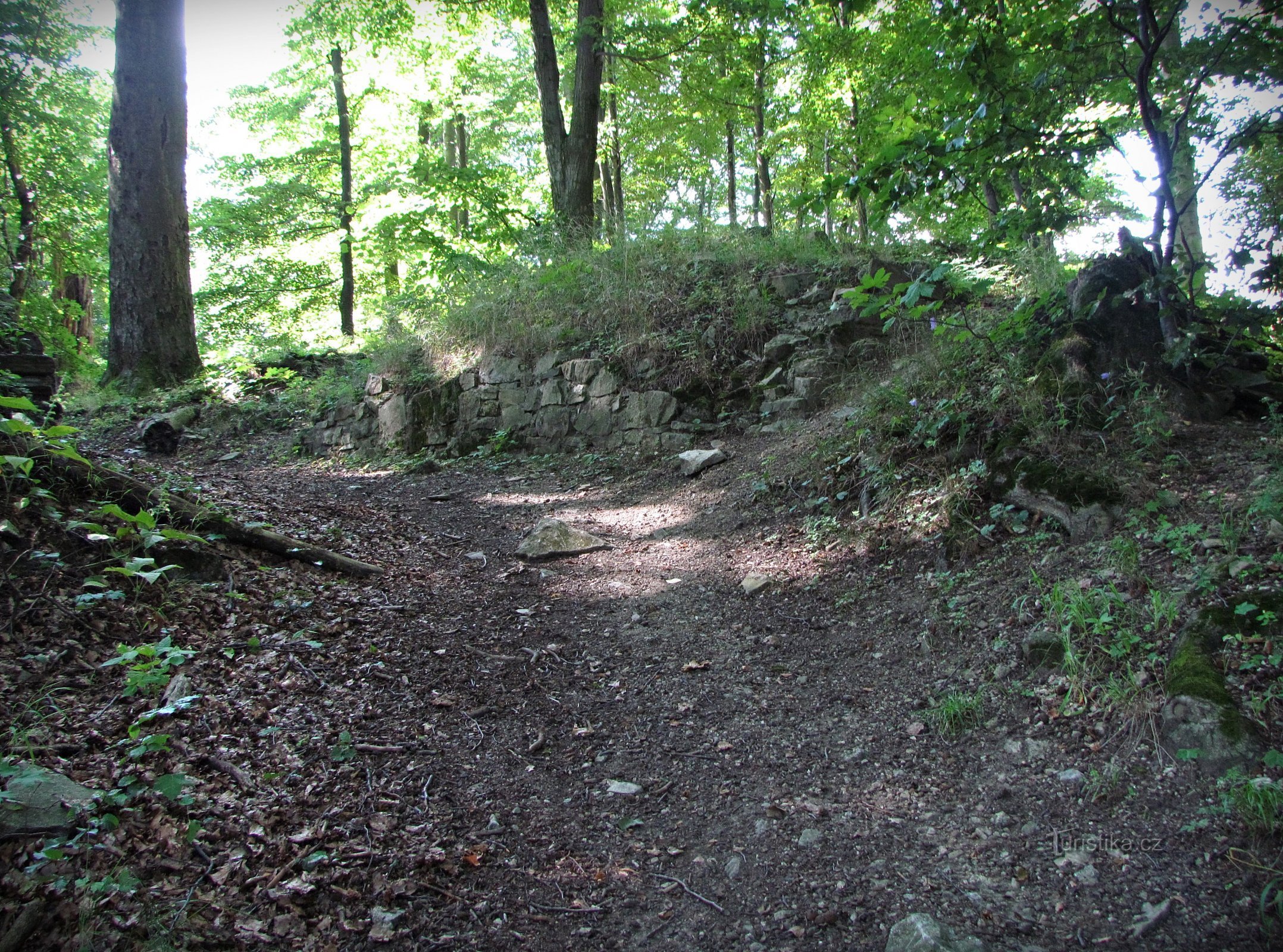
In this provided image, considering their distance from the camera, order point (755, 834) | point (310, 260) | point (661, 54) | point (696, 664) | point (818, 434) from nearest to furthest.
Result: point (755, 834) → point (696, 664) → point (818, 434) → point (661, 54) → point (310, 260)

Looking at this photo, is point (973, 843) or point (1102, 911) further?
point (973, 843)

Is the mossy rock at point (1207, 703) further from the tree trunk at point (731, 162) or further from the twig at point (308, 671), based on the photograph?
the tree trunk at point (731, 162)

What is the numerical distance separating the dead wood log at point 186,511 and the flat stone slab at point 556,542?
3.85ft

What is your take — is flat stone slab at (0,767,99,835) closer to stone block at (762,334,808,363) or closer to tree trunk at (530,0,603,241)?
stone block at (762,334,808,363)

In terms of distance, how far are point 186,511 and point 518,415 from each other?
4.95 m

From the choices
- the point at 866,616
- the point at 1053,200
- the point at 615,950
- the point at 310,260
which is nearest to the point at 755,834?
the point at 615,950

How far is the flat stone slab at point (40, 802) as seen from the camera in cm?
177

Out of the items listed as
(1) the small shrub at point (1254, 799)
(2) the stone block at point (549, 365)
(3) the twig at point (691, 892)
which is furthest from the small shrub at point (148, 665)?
(2) the stone block at point (549, 365)

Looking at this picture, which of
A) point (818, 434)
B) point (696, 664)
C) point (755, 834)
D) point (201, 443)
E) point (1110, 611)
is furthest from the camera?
point (201, 443)

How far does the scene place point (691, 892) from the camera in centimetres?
218

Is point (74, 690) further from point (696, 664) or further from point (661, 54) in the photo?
point (661, 54)

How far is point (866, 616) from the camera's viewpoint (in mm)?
3803

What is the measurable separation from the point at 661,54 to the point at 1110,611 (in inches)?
464

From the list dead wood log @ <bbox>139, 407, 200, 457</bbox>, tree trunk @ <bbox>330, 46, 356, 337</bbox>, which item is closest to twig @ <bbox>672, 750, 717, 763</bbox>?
dead wood log @ <bbox>139, 407, 200, 457</bbox>
